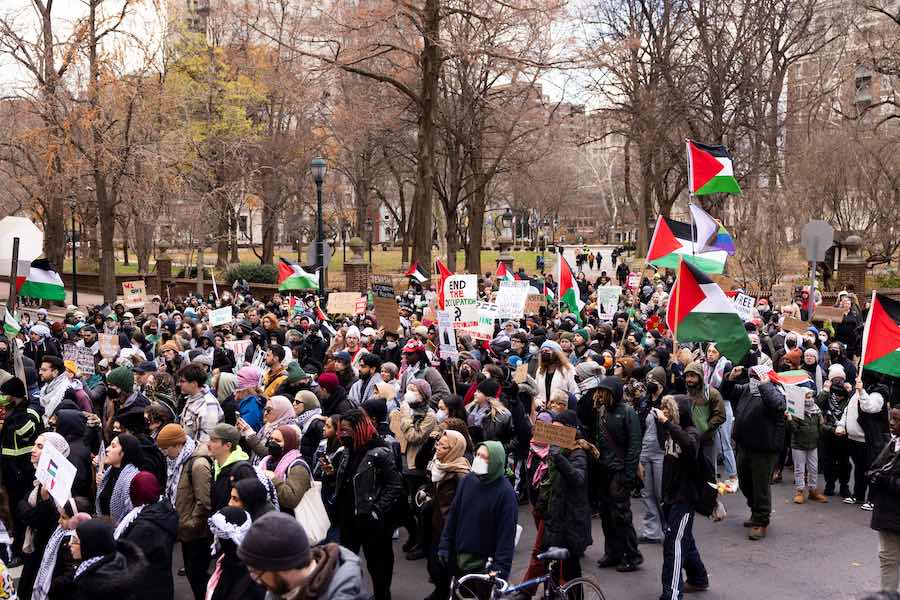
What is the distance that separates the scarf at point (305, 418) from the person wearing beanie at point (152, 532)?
2.21 m

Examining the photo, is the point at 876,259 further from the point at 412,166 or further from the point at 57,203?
the point at 57,203

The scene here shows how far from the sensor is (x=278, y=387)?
10039mm

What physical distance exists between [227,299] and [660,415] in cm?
1786

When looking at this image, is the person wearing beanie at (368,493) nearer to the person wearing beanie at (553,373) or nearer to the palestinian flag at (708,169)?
the person wearing beanie at (553,373)

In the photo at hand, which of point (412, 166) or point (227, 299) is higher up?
point (412, 166)

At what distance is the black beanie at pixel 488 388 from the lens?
28.7ft

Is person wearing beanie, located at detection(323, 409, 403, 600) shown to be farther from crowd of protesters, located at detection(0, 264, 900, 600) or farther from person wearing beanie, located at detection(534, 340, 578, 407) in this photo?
person wearing beanie, located at detection(534, 340, 578, 407)

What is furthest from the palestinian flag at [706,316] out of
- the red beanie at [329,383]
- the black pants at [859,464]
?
the red beanie at [329,383]

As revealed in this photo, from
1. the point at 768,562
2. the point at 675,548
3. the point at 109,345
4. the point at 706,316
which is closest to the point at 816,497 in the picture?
the point at 768,562

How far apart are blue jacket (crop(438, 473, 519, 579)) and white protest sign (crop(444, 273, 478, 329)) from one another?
23.0 ft

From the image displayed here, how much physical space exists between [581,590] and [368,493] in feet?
5.46

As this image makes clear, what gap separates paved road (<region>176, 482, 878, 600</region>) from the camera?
7.86 metres

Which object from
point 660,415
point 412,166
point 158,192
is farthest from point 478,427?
point 412,166

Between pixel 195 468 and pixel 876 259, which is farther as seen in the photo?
pixel 876 259
